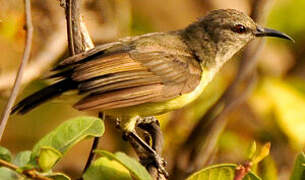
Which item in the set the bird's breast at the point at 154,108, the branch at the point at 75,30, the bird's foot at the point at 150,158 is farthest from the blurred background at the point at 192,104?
the bird's foot at the point at 150,158

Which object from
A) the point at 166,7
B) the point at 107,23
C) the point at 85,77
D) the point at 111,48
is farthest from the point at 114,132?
the point at 166,7

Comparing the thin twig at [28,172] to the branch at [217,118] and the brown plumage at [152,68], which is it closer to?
the brown plumage at [152,68]

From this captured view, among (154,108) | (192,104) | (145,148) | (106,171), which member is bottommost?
(192,104)

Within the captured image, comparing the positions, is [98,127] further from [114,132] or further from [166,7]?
[166,7]

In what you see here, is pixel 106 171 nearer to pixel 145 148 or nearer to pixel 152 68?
pixel 145 148

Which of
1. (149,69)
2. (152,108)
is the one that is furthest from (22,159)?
(149,69)

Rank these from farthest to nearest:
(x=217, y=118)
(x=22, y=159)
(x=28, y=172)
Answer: (x=217, y=118)
(x=22, y=159)
(x=28, y=172)

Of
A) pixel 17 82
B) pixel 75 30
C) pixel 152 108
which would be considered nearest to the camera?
pixel 17 82
